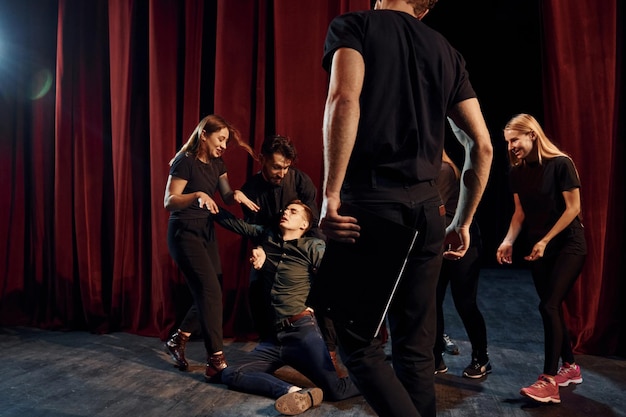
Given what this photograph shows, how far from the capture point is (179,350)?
9.83 ft

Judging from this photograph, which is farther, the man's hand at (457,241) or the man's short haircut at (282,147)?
the man's short haircut at (282,147)

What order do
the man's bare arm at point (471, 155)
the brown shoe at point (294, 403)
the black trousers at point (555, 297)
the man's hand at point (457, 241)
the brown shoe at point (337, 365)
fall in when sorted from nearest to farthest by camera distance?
the man's bare arm at point (471, 155), the man's hand at point (457, 241), the brown shoe at point (294, 403), the black trousers at point (555, 297), the brown shoe at point (337, 365)

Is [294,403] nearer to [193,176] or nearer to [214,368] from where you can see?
[214,368]

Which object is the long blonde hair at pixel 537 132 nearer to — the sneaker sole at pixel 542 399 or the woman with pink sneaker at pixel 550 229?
the woman with pink sneaker at pixel 550 229

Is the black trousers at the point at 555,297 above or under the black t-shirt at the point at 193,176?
under

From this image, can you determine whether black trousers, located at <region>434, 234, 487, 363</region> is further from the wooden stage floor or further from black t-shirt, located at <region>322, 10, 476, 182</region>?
black t-shirt, located at <region>322, 10, 476, 182</region>

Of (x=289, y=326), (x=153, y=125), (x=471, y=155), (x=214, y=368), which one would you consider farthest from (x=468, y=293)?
(x=153, y=125)

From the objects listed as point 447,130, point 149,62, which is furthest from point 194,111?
point 447,130

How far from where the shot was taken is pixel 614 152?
321 centimetres

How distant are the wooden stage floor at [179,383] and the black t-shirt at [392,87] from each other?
137cm

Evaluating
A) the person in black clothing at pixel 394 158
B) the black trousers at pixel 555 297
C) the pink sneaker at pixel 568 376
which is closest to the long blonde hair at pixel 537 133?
the black trousers at pixel 555 297

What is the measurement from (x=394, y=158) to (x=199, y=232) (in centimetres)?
180

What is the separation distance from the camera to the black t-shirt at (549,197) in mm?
2543

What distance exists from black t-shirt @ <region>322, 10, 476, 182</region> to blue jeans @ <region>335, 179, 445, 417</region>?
0.05 meters
